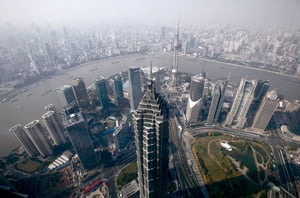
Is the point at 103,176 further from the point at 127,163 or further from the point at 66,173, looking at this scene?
the point at 66,173

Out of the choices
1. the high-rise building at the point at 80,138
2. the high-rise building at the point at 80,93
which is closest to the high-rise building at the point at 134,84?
the high-rise building at the point at 80,93

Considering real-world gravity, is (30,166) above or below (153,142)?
below

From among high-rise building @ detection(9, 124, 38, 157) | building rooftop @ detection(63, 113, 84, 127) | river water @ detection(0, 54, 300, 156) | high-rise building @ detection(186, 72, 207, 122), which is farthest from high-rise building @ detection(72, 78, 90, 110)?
high-rise building @ detection(186, 72, 207, 122)


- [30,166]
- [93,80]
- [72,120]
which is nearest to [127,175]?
[72,120]

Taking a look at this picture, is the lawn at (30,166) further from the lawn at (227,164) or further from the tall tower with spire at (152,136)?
the lawn at (227,164)

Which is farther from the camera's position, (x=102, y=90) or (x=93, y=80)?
(x=93, y=80)

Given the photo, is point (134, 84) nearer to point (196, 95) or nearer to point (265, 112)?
point (196, 95)
